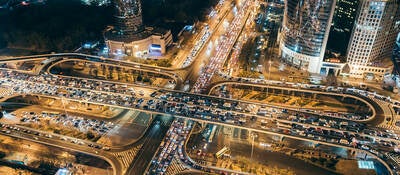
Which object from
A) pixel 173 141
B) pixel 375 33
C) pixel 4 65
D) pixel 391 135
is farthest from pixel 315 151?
pixel 4 65

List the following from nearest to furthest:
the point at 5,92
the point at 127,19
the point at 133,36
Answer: the point at 5,92, the point at 127,19, the point at 133,36

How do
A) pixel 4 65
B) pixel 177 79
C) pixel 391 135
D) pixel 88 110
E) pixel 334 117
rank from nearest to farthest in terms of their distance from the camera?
pixel 391 135 → pixel 334 117 → pixel 88 110 → pixel 177 79 → pixel 4 65

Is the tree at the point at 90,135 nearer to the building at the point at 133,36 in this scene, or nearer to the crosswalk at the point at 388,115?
the building at the point at 133,36

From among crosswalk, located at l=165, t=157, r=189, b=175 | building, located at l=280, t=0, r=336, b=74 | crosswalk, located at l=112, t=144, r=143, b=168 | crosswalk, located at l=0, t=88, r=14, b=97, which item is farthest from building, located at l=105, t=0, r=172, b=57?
crosswalk, located at l=165, t=157, r=189, b=175

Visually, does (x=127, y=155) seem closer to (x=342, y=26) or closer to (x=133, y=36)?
(x=133, y=36)

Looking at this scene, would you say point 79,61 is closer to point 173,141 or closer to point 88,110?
point 88,110

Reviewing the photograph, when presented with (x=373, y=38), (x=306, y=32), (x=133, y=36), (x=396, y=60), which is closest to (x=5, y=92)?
(x=133, y=36)
